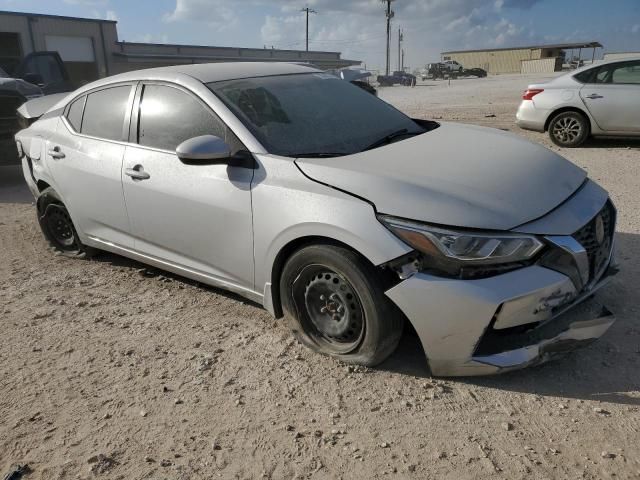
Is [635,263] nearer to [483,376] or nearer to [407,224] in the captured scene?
[483,376]

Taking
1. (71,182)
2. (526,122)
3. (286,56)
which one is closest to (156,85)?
(71,182)

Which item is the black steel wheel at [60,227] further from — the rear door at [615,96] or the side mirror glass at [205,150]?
the rear door at [615,96]

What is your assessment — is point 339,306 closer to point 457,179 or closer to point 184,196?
point 457,179

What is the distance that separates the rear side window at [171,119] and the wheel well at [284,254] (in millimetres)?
827

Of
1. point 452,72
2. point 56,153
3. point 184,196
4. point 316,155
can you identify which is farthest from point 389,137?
point 452,72

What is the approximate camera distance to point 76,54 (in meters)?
34.6

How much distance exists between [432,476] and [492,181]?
1492 mm

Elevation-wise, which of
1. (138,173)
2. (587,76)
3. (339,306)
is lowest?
(339,306)

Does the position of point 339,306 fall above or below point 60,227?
above

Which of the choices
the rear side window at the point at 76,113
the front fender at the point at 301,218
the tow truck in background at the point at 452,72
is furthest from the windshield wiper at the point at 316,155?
the tow truck in background at the point at 452,72

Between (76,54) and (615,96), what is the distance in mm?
34161

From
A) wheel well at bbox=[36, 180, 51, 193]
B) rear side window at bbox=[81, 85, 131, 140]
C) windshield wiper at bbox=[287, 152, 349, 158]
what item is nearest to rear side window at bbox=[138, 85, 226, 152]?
rear side window at bbox=[81, 85, 131, 140]

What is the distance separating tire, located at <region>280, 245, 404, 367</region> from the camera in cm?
280

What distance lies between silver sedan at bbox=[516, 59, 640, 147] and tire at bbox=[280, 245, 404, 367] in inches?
301
